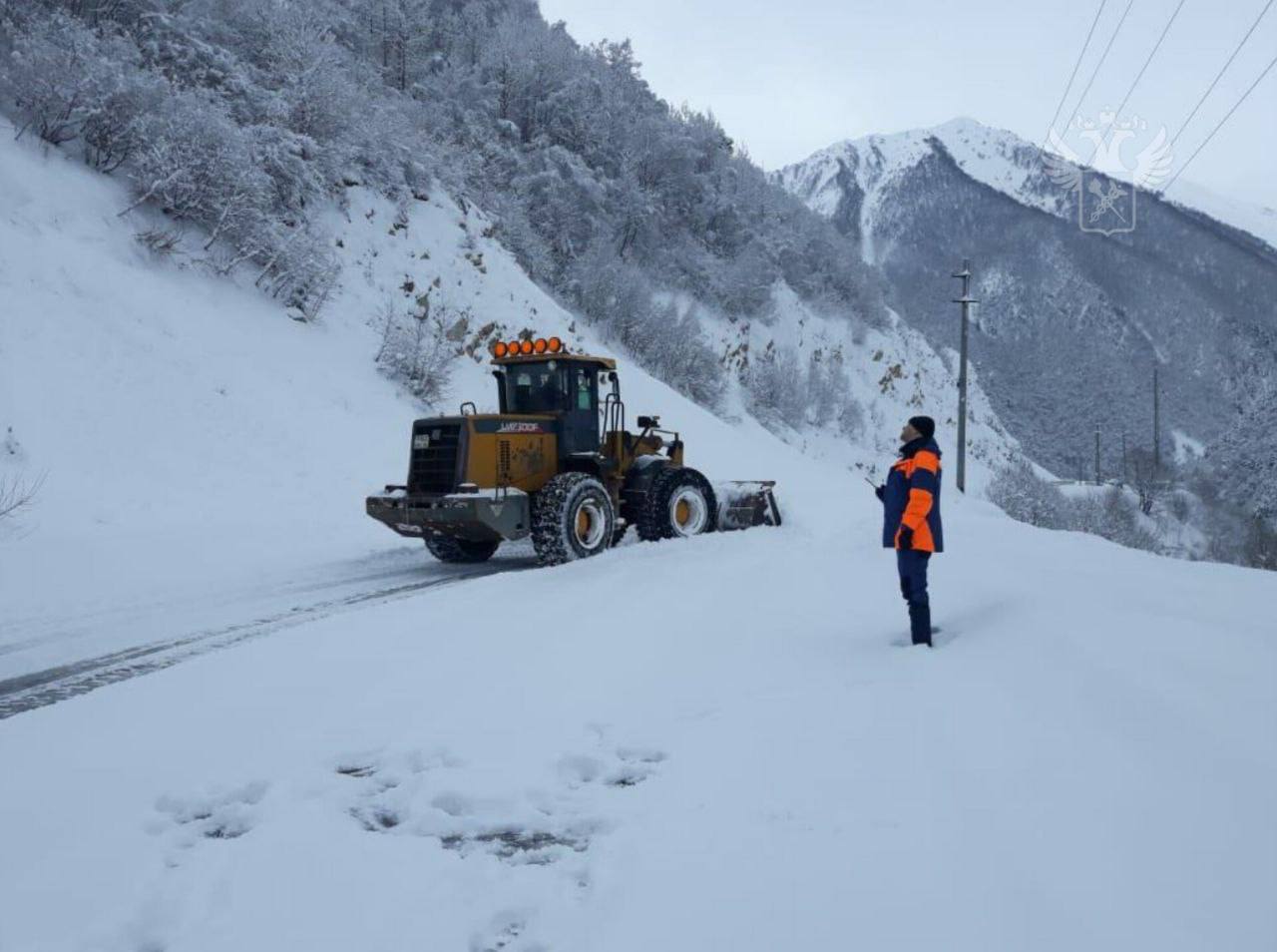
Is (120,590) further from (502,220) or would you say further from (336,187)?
(502,220)

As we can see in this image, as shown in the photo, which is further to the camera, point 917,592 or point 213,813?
point 917,592

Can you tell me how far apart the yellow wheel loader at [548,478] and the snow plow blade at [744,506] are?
18mm

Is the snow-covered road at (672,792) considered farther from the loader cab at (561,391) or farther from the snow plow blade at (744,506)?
the snow plow blade at (744,506)

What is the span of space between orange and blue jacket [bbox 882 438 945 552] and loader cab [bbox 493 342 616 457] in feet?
17.0

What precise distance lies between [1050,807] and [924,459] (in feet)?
9.29

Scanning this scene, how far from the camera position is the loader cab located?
1004 cm

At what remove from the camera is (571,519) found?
30.1ft

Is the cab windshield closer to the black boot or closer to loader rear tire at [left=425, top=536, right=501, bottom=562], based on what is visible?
loader rear tire at [left=425, top=536, right=501, bottom=562]

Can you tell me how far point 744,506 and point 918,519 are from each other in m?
6.64

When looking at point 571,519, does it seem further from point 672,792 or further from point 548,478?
point 672,792

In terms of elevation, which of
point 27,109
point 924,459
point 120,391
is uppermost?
point 27,109

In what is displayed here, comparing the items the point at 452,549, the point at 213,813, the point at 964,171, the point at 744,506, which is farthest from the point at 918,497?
the point at 964,171

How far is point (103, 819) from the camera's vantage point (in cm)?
315

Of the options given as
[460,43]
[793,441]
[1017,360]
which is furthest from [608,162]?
[1017,360]
